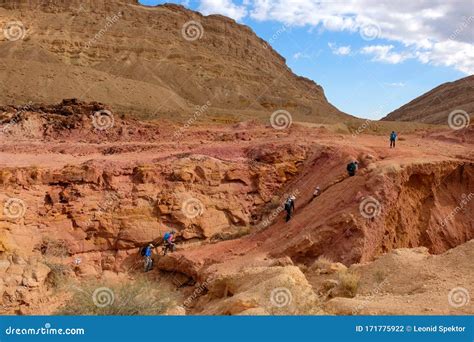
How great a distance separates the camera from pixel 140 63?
54969mm

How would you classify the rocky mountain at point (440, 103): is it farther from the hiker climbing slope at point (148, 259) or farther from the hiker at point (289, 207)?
the hiker climbing slope at point (148, 259)

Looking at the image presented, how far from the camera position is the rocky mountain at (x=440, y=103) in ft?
167

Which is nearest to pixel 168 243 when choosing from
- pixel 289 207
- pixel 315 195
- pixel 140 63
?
pixel 289 207

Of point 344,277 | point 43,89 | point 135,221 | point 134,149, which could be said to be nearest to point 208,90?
point 43,89

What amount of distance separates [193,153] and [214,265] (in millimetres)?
4978

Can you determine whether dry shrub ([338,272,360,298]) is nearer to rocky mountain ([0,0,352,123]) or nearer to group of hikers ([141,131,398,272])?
group of hikers ([141,131,398,272])

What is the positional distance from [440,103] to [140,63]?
32273 mm

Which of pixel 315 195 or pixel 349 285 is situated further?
pixel 315 195

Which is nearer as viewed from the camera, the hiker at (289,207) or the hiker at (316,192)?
the hiker at (289,207)

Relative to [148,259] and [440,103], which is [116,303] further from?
[440,103]

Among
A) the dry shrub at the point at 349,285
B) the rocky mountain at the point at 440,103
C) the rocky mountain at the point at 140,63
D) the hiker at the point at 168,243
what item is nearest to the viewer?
the dry shrub at the point at 349,285

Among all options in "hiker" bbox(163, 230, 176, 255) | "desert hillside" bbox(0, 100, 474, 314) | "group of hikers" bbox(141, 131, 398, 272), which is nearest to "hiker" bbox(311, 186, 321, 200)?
"group of hikers" bbox(141, 131, 398, 272)

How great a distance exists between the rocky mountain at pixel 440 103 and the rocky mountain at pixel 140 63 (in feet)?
28.6

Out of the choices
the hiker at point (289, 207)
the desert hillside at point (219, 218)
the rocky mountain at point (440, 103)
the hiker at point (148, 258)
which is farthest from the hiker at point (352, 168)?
the rocky mountain at point (440, 103)
